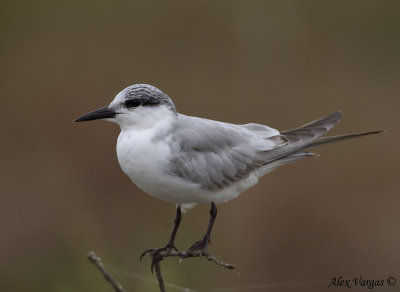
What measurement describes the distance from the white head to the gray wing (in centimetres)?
13

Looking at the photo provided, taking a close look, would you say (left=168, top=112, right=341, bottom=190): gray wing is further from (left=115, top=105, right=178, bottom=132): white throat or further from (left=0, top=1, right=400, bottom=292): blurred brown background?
(left=0, top=1, right=400, bottom=292): blurred brown background

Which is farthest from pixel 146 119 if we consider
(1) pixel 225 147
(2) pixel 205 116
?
(2) pixel 205 116

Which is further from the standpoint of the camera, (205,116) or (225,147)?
(205,116)

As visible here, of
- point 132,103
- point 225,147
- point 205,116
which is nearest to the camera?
point 132,103

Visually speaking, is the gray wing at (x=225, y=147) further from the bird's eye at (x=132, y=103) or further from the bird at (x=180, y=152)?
the bird's eye at (x=132, y=103)

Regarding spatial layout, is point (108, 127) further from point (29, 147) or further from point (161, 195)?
point (161, 195)

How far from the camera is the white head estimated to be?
3.40 meters

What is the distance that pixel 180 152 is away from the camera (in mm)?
3457

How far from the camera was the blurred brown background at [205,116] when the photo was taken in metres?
6.28

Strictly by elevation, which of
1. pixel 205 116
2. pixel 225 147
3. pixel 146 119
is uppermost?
pixel 146 119

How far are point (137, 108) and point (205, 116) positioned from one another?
4.39 metres

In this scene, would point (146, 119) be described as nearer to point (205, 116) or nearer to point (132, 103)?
point (132, 103)

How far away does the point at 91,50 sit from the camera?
8.68 m

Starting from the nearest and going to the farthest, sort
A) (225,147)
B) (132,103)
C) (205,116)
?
(132,103)
(225,147)
(205,116)
